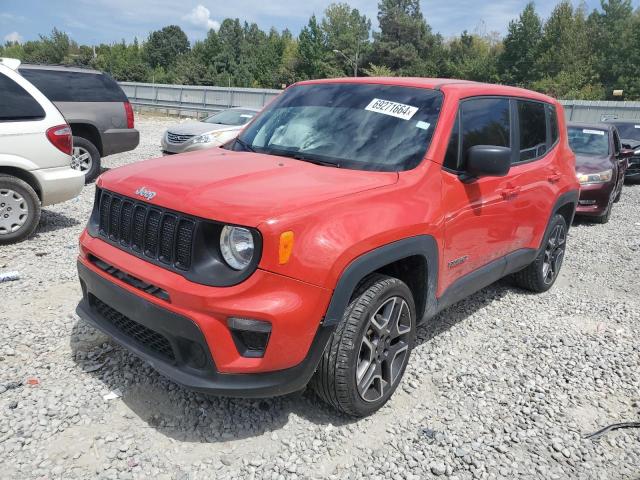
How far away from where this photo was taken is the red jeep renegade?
2396 millimetres

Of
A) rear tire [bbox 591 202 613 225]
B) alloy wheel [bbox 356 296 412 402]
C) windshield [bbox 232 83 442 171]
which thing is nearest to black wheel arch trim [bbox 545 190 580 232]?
windshield [bbox 232 83 442 171]

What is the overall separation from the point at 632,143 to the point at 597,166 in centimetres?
590

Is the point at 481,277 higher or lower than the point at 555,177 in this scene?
lower

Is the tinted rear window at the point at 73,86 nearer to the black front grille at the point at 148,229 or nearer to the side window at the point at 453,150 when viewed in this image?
the black front grille at the point at 148,229

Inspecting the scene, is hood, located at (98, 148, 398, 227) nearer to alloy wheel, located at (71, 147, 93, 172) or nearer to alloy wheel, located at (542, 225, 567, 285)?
alloy wheel, located at (542, 225, 567, 285)

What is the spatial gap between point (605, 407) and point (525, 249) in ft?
4.96

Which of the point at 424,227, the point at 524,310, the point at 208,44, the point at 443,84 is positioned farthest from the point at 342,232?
the point at 208,44

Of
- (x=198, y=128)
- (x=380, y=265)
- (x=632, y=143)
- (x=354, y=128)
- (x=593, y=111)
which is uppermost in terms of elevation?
(x=593, y=111)

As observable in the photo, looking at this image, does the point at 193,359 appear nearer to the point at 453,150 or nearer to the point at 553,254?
the point at 453,150

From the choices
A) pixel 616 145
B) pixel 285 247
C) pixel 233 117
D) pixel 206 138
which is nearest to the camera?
pixel 285 247

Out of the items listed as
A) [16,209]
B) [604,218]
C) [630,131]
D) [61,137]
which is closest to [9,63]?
[61,137]

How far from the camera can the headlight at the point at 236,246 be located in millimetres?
2414

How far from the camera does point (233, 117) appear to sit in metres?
12.6

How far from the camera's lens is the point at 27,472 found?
8.02 feet
